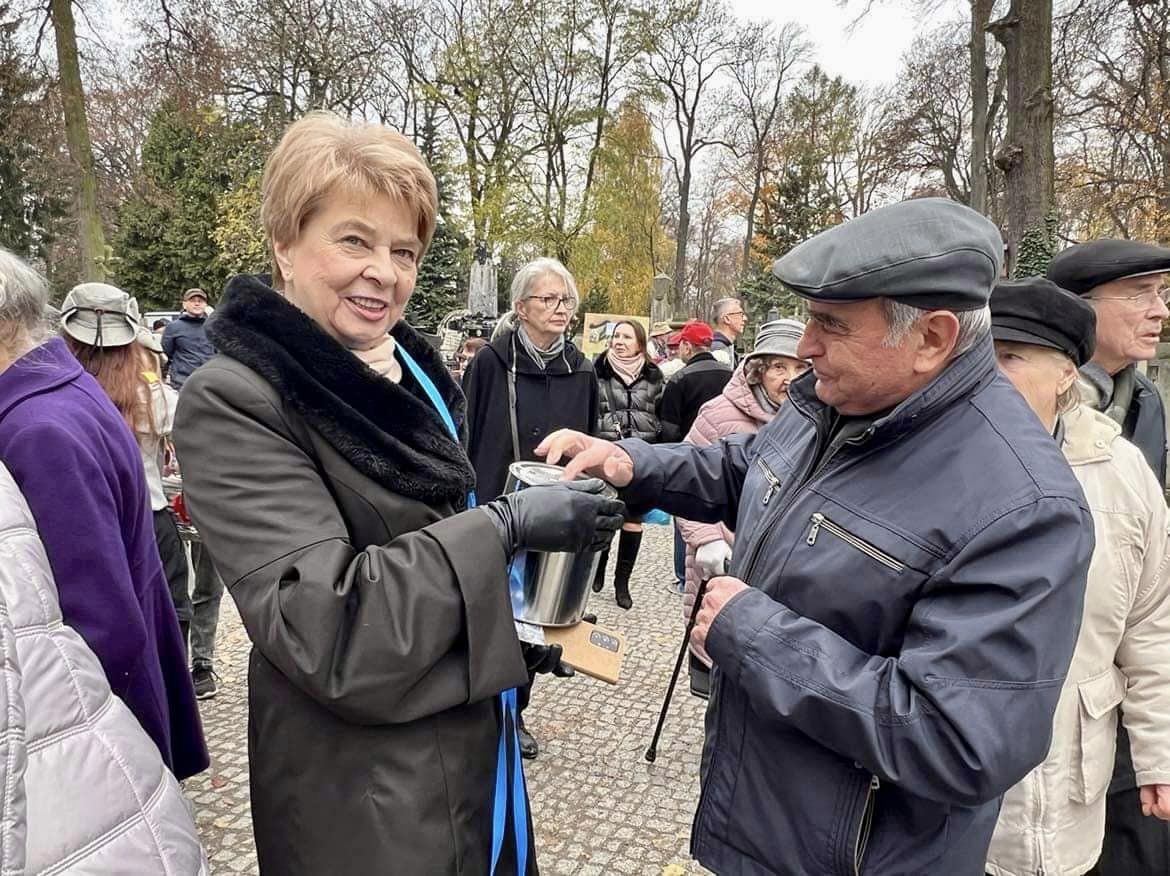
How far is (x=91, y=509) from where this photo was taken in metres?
1.78

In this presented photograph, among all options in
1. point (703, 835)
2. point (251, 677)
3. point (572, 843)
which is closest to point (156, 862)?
point (251, 677)

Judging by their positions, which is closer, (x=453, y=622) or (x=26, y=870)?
(x=26, y=870)

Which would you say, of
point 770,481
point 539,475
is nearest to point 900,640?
point 770,481

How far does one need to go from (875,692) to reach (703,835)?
59cm

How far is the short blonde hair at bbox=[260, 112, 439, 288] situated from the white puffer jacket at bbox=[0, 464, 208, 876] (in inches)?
25.0

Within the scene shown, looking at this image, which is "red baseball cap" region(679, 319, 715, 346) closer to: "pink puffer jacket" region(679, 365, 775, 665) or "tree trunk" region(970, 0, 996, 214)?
"pink puffer jacket" region(679, 365, 775, 665)

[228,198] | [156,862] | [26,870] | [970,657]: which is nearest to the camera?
[26,870]

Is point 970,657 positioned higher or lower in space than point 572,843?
higher

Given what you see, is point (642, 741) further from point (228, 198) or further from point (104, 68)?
point (228, 198)

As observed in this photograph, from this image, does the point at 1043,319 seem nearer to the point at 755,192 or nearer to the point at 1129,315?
the point at 1129,315

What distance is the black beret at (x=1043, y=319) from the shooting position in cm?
179

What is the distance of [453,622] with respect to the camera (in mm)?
1170

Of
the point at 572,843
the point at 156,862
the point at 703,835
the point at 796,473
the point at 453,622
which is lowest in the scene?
the point at 572,843

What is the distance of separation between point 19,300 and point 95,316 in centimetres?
133
